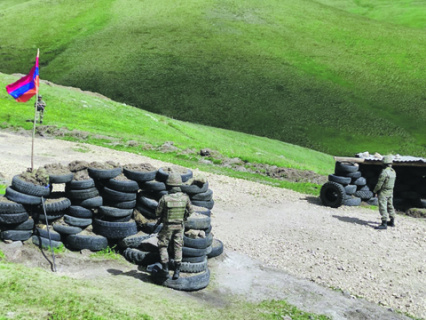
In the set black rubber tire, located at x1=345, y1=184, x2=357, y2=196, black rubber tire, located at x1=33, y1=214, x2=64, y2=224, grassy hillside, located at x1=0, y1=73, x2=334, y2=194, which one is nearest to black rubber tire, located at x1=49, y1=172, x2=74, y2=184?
black rubber tire, located at x1=33, y1=214, x2=64, y2=224

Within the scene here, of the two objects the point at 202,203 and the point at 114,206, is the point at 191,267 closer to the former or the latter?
the point at 114,206

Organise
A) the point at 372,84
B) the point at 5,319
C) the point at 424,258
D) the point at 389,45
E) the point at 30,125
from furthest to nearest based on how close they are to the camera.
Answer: the point at 389,45, the point at 372,84, the point at 30,125, the point at 424,258, the point at 5,319

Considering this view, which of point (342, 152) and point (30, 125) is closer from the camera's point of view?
point (30, 125)

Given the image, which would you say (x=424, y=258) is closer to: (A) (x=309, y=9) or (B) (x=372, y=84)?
(B) (x=372, y=84)

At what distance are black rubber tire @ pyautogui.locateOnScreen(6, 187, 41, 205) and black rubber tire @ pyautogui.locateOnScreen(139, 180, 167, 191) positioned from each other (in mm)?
4036

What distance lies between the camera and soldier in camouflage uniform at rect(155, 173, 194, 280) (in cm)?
1436

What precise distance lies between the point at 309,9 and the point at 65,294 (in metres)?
A: 138

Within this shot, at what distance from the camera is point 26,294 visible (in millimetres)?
11438

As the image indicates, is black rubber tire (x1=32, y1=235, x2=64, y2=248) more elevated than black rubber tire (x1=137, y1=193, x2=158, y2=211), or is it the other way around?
black rubber tire (x1=137, y1=193, x2=158, y2=211)

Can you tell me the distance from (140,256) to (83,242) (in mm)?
2107

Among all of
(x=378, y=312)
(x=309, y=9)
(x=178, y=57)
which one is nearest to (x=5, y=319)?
(x=378, y=312)

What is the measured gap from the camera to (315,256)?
18234 mm

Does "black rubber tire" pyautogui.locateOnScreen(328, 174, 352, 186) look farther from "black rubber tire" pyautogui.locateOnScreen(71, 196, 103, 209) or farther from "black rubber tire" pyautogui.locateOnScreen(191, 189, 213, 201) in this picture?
"black rubber tire" pyautogui.locateOnScreen(71, 196, 103, 209)

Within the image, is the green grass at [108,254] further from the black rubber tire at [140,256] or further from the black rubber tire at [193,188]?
the black rubber tire at [193,188]
